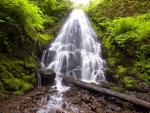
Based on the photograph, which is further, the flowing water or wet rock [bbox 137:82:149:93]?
the flowing water

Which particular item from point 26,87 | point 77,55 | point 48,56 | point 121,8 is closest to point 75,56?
point 77,55

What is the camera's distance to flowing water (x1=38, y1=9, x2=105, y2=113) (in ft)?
38.4

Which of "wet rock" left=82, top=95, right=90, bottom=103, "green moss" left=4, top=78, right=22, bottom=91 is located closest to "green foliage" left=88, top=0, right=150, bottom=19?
"wet rock" left=82, top=95, right=90, bottom=103

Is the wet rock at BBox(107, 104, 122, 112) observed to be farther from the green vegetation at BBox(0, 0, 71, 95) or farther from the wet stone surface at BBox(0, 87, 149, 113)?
the green vegetation at BBox(0, 0, 71, 95)

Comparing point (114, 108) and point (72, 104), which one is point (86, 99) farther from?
point (114, 108)

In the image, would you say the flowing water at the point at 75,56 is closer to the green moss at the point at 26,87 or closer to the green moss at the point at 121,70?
the green moss at the point at 121,70

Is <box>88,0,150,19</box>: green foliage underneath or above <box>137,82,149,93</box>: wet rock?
above

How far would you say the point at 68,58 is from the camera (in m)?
12.8

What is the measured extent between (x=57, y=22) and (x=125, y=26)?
6257 millimetres

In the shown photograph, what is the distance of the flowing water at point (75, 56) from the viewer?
11.7 metres

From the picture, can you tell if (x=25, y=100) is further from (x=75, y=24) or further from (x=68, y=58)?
(x=75, y=24)

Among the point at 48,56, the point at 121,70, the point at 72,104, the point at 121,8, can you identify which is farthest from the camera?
the point at 121,8

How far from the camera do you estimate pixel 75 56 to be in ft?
42.6

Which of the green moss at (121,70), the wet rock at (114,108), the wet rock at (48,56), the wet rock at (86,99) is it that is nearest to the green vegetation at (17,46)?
the wet rock at (48,56)
